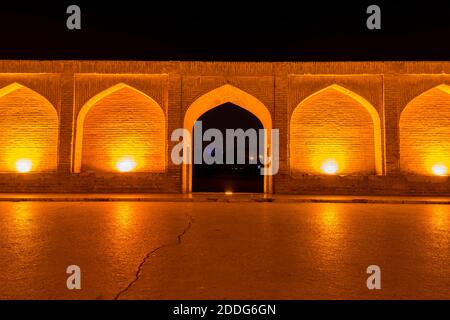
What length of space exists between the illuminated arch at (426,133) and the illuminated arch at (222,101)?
5053mm

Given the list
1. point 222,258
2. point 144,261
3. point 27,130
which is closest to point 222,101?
point 27,130

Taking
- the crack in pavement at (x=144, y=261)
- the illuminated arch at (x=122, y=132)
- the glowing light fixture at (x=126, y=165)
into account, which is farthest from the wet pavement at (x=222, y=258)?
the illuminated arch at (x=122, y=132)

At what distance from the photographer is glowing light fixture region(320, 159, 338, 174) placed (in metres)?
12.9

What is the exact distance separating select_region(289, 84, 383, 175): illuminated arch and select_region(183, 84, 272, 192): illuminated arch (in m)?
1.10

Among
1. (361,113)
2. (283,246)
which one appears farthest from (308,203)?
(283,246)

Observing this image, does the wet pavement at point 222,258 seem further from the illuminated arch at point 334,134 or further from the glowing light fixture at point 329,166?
the illuminated arch at point 334,134

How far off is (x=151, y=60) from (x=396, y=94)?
916 cm

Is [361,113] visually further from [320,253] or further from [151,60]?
[320,253]

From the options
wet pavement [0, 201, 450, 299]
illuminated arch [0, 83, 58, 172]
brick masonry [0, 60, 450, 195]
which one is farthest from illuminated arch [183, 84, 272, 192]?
wet pavement [0, 201, 450, 299]

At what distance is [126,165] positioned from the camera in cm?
1289

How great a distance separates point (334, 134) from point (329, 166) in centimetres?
126

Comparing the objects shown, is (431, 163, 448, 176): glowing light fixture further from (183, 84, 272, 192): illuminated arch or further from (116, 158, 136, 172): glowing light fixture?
(116, 158, 136, 172): glowing light fixture

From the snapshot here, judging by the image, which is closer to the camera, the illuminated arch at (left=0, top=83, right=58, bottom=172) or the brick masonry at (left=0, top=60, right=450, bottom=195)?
the brick masonry at (left=0, top=60, right=450, bottom=195)

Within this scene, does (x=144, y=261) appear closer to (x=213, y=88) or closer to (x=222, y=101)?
(x=213, y=88)
